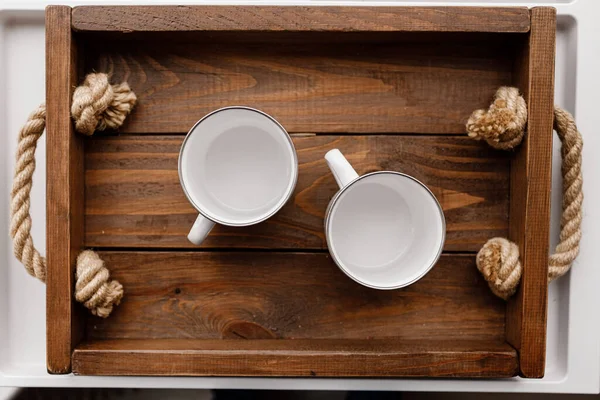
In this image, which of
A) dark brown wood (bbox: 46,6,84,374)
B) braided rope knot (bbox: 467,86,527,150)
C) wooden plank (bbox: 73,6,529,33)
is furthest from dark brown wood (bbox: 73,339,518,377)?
wooden plank (bbox: 73,6,529,33)

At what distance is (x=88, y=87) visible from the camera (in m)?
0.57

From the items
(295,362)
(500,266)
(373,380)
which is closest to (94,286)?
(295,362)

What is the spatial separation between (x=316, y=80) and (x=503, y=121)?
22 cm

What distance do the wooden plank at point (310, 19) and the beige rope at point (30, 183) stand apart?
2.9 inches

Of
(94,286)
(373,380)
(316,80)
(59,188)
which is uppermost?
(316,80)

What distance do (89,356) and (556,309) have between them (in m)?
0.57

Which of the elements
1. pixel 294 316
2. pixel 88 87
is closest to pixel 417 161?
pixel 294 316

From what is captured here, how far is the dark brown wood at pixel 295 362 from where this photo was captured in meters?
0.56

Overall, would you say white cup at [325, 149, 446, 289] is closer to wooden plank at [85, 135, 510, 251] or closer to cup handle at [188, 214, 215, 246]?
wooden plank at [85, 135, 510, 251]

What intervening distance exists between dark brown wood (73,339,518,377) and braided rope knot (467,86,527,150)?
238mm

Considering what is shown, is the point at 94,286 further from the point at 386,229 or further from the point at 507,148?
the point at 507,148

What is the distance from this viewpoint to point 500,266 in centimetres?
57

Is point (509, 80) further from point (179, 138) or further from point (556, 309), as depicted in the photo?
point (179, 138)

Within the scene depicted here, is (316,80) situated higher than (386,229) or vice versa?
(316,80)
